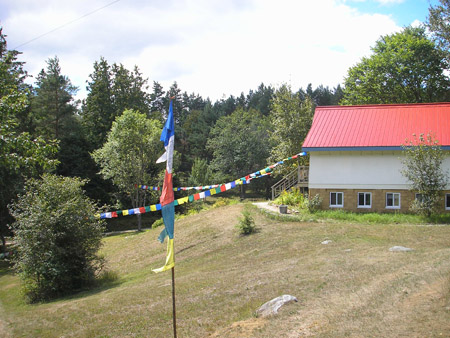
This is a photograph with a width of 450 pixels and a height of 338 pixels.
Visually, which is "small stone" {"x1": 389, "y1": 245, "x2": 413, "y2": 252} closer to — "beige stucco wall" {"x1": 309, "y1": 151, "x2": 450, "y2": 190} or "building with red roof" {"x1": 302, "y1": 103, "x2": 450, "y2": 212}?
"building with red roof" {"x1": 302, "y1": 103, "x2": 450, "y2": 212}

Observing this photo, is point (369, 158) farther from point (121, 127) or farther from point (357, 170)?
point (121, 127)

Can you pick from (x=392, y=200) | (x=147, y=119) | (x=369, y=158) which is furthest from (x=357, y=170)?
(x=147, y=119)

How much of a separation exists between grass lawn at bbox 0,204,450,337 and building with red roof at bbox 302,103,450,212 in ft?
9.79

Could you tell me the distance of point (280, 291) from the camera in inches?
439

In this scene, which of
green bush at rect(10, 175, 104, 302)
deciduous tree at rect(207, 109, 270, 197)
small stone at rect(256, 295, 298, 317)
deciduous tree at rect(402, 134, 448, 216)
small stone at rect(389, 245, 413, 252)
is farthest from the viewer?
deciduous tree at rect(207, 109, 270, 197)

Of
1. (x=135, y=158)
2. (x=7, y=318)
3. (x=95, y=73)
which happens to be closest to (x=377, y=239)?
(x=7, y=318)

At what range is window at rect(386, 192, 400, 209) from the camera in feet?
75.8

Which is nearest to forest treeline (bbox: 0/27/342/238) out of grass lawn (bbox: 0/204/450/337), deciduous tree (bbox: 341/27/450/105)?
deciduous tree (bbox: 341/27/450/105)

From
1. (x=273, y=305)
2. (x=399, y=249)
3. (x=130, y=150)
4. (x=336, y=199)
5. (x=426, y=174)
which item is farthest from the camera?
(x=130, y=150)

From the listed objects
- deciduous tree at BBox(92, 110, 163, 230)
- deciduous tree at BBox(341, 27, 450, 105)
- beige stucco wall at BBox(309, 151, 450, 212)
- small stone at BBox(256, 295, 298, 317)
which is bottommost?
small stone at BBox(256, 295, 298, 317)

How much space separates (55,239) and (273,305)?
11434 mm

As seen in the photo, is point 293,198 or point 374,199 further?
point 293,198

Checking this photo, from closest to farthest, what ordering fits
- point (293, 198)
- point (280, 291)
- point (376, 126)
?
point (280, 291), point (376, 126), point (293, 198)

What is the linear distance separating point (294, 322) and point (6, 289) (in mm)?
18286
